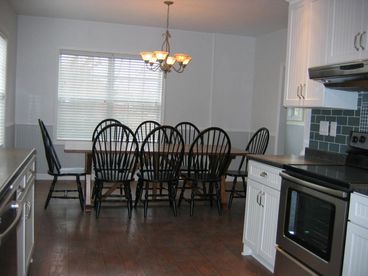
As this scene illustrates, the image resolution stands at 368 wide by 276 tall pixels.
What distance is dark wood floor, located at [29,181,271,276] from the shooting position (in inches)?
119

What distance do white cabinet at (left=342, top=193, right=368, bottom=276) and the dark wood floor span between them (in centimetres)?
101

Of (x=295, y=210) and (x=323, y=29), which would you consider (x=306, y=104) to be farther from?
(x=295, y=210)

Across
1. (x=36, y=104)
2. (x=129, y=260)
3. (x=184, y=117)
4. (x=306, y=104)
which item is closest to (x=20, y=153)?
(x=129, y=260)

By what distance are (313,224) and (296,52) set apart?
5.00 ft

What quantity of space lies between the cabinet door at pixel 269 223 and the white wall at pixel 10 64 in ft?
12.5

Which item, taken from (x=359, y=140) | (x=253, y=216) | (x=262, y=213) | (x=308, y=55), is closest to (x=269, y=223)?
(x=262, y=213)

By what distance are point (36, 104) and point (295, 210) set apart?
4.73m

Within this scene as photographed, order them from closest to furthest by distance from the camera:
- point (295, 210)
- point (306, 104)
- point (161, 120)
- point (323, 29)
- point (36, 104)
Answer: point (295, 210) < point (323, 29) < point (306, 104) < point (36, 104) < point (161, 120)

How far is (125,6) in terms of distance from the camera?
5230 millimetres

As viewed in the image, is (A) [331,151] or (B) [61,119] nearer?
(A) [331,151]

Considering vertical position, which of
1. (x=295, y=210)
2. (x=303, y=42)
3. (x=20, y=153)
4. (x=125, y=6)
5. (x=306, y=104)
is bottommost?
(x=295, y=210)

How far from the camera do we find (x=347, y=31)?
2807mm

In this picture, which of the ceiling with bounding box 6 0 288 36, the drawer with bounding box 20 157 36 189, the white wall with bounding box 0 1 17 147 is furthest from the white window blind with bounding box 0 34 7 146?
the drawer with bounding box 20 157 36 189

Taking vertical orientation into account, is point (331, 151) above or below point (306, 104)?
below
